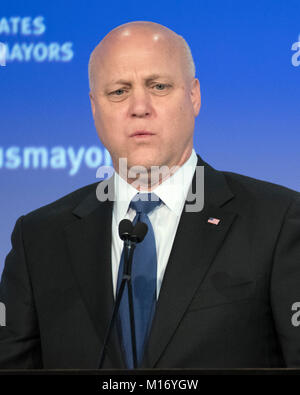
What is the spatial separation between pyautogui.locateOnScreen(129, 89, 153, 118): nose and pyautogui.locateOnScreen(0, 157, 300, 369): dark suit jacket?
358 mm

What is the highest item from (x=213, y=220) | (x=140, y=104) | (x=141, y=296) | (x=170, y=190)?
(x=140, y=104)

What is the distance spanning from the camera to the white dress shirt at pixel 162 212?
2225 millimetres

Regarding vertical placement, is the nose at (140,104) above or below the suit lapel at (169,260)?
above

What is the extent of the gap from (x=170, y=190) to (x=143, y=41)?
1.92 feet

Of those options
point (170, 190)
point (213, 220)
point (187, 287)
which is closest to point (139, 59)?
point (170, 190)

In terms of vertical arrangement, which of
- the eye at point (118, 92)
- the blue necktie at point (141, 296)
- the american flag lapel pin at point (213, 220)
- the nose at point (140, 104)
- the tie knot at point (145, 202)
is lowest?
the blue necktie at point (141, 296)

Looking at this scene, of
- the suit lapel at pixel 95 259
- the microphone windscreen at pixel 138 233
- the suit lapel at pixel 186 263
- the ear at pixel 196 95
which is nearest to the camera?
the microphone windscreen at pixel 138 233

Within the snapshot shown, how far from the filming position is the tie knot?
225 cm

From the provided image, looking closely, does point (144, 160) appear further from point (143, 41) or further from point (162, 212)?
point (143, 41)

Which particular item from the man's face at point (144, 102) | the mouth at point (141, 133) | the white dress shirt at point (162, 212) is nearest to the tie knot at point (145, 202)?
the white dress shirt at point (162, 212)

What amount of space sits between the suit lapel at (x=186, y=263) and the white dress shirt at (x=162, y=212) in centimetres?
7

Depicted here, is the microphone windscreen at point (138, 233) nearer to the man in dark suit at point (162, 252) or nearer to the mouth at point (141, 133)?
the man in dark suit at point (162, 252)

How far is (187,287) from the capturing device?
6.78 feet
